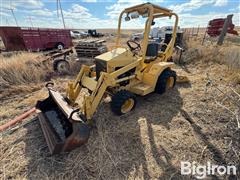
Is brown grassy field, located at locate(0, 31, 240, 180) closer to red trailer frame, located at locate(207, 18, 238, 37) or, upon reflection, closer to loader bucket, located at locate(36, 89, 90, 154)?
loader bucket, located at locate(36, 89, 90, 154)

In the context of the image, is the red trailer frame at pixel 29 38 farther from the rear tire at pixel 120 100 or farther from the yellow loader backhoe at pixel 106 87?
the rear tire at pixel 120 100

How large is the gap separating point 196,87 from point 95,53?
4201mm

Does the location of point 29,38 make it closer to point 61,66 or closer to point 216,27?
point 61,66

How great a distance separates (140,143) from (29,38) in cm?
1214

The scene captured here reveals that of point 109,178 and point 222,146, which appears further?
point 222,146

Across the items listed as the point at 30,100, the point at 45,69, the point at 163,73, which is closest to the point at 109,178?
the point at 163,73

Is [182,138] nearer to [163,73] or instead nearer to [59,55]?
[163,73]

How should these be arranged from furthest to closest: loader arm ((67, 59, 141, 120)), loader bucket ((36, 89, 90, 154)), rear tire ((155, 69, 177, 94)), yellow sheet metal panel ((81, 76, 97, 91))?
rear tire ((155, 69, 177, 94)), yellow sheet metal panel ((81, 76, 97, 91)), loader arm ((67, 59, 141, 120)), loader bucket ((36, 89, 90, 154))

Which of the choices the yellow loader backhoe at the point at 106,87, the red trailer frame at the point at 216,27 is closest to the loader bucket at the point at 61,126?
the yellow loader backhoe at the point at 106,87

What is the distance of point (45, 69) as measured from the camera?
19.9ft

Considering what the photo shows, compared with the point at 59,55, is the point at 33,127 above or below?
below

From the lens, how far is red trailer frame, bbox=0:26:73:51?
11180mm

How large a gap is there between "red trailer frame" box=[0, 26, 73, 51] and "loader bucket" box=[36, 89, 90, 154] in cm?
958

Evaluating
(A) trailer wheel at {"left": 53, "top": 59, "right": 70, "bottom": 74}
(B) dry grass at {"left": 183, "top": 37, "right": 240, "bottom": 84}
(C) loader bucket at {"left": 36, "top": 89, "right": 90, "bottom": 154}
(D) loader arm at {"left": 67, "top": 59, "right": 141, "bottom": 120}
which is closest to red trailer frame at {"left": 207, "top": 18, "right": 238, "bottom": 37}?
(B) dry grass at {"left": 183, "top": 37, "right": 240, "bottom": 84}
